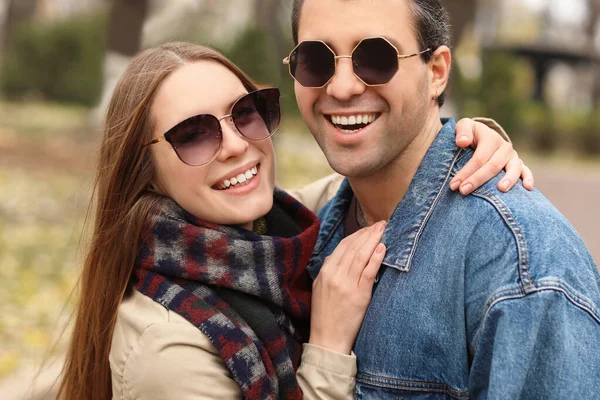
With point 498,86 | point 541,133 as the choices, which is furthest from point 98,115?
point 541,133

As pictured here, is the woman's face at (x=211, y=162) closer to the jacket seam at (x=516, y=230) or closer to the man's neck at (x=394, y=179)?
the man's neck at (x=394, y=179)

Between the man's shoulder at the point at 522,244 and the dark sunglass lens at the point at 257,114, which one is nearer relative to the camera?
the man's shoulder at the point at 522,244

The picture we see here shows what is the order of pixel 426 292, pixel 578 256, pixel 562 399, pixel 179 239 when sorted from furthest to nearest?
pixel 179 239, pixel 426 292, pixel 578 256, pixel 562 399

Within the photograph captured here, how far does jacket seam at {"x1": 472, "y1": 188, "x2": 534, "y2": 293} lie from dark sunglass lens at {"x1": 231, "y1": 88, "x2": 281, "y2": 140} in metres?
0.85

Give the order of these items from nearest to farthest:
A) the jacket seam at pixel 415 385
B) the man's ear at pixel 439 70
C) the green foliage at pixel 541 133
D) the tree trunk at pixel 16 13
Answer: the jacket seam at pixel 415 385, the man's ear at pixel 439 70, the tree trunk at pixel 16 13, the green foliage at pixel 541 133

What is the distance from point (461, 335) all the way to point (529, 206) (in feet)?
1.48

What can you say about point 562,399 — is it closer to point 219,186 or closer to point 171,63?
point 219,186

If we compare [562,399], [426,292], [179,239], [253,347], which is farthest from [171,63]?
[562,399]

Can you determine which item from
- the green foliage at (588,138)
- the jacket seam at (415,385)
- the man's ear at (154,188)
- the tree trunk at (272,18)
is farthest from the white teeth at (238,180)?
the green foliage at (588,138)

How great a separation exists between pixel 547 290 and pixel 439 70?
1.04 meters

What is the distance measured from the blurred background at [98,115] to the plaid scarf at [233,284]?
51 centimetres

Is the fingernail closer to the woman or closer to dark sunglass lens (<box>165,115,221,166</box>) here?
the woman

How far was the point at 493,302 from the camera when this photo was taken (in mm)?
1930

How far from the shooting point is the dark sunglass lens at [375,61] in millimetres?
2324
